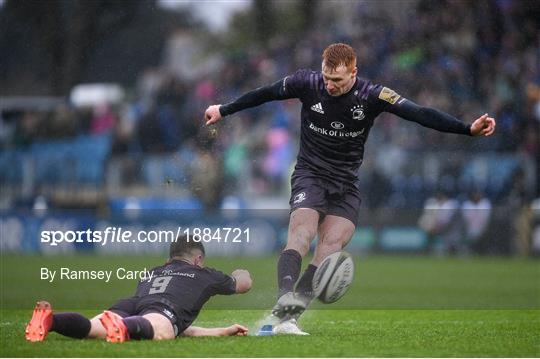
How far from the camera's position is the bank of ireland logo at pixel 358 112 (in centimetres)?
A: 944

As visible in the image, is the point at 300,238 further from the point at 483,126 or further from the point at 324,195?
the point at 483,126

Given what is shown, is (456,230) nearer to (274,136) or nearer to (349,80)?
(274,136)

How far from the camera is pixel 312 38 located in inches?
902

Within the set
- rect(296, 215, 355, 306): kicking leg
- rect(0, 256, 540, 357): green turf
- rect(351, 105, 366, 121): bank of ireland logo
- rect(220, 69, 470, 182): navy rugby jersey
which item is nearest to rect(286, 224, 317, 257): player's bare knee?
rect(296, 215, 355, 306): kicking leg

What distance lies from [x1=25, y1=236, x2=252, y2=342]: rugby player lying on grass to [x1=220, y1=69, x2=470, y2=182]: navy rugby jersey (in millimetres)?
1258

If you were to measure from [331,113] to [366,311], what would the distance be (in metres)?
3.79

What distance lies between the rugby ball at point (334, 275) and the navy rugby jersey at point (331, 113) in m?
1.02

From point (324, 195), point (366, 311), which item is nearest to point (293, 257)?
point (324, 195)

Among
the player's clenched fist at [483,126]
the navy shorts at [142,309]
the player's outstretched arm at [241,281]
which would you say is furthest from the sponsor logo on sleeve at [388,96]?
the navy shorts at [142,309]

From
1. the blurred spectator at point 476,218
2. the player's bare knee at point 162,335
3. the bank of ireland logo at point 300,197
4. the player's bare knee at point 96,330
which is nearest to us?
the player's bare knee at point 96,330

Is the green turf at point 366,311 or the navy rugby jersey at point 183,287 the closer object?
the green turf at point 366,311

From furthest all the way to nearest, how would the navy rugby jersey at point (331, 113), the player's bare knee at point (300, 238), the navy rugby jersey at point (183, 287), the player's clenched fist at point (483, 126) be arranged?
1. the navy rugby jersey at point (331, 113)
2. the player's bare knee at point (300, 238)
3. the player's clenched fist at point (483, 126)
4. the navy rugby jersey at point (183, 287)

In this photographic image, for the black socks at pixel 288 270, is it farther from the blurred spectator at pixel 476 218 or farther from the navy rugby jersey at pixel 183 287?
the blurred spectator at pixel 476 218

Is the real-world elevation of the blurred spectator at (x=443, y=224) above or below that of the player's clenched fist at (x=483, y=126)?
below
